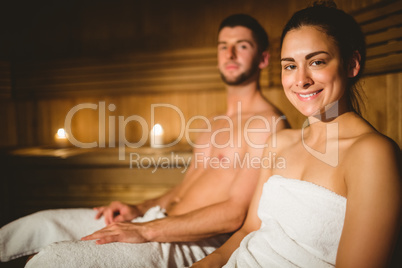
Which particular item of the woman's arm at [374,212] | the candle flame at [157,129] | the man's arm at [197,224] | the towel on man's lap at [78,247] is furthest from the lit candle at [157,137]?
the woman's arm at [374,212]

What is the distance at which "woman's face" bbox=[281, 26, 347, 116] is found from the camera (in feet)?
3.86

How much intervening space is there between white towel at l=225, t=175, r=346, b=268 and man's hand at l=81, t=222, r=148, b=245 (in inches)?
19.0

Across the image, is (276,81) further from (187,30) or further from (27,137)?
(27,137)

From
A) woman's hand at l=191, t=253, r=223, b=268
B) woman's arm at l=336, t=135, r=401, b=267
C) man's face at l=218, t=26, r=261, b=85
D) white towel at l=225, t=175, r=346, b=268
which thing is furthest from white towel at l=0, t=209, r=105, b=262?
woman's arm at l=336, t=135, r=401, b=267

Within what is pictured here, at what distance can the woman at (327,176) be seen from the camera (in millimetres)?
956

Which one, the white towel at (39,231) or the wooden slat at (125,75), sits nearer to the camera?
the white towel at (39,231)

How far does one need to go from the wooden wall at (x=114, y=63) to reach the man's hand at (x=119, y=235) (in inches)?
82.8

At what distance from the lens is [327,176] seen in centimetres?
116

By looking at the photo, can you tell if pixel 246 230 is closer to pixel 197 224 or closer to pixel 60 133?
pixel 197 224

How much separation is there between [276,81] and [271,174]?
203 centimetres

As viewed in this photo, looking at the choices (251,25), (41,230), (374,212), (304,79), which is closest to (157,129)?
(251,25)

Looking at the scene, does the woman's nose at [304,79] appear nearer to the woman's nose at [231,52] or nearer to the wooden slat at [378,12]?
the woman's nose at [231,52]

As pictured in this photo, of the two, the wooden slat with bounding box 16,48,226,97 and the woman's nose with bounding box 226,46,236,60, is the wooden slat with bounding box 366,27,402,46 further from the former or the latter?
the wooden slat with bounding box 16,48,226,97

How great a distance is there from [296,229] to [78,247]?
926mm
